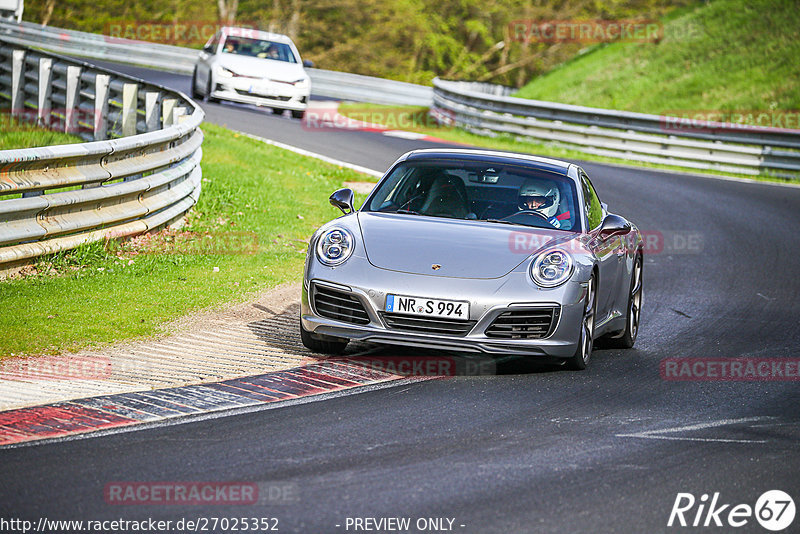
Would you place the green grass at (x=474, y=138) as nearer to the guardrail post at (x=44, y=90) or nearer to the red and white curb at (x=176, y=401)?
the guardrail post at (x=44, y=90)

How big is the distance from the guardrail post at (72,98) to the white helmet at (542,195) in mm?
10590

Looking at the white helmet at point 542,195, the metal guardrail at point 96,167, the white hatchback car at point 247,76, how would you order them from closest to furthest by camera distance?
the white helmet at point 542,195 → the metal guardrail at point 96,167 → the white hatchback car at point 247,76

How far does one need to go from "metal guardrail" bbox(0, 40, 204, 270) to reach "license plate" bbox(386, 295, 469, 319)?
11.1ft

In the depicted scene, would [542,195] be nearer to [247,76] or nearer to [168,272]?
[168,272]

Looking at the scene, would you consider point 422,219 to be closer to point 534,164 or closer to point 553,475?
point 534,164

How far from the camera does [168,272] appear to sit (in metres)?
10.4

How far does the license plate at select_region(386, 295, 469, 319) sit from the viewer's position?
725 cm

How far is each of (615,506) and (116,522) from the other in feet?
6.69

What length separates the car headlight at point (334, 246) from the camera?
300 inches

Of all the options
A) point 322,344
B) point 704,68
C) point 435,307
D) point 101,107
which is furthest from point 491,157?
point 704,68

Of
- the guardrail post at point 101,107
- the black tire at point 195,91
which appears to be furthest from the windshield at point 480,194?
Answer: the black tire at point 195,91

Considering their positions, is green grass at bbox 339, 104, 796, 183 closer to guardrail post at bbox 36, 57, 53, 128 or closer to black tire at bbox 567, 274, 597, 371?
guardrail post at bbox 36, 57, 53, 128

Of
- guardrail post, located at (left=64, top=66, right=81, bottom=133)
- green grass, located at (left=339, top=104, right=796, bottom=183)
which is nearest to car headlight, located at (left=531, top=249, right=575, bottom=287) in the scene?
guardrail post, located at (left=64, top=66, right=81, bottom=133)

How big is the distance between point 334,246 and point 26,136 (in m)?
9.71
